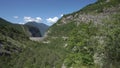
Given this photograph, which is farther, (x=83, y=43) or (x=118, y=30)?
(x=83, y=43)

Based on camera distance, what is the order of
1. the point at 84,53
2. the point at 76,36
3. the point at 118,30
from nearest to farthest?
the point at 118,30 → the point at 84,53 → the point at 76,36

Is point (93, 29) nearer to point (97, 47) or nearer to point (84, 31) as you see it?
point (84, 31)

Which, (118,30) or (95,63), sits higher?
(118,30)

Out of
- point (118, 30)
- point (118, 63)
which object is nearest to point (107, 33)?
point (118, 30)

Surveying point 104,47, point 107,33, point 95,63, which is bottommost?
point 95,63

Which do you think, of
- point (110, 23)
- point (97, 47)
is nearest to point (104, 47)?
point (97, 47)

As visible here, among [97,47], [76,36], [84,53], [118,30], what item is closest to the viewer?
[118,30]

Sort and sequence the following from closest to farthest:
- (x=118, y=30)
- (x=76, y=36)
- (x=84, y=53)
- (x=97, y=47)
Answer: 1. (x=118, y=30)
2. (x=97, y=47)
3. (x=84, y=53)
4. (x=76, y=36)

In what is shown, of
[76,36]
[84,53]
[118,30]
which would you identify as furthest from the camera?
[76,36]

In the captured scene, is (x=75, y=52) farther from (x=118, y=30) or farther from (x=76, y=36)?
(x=118, y=30)
